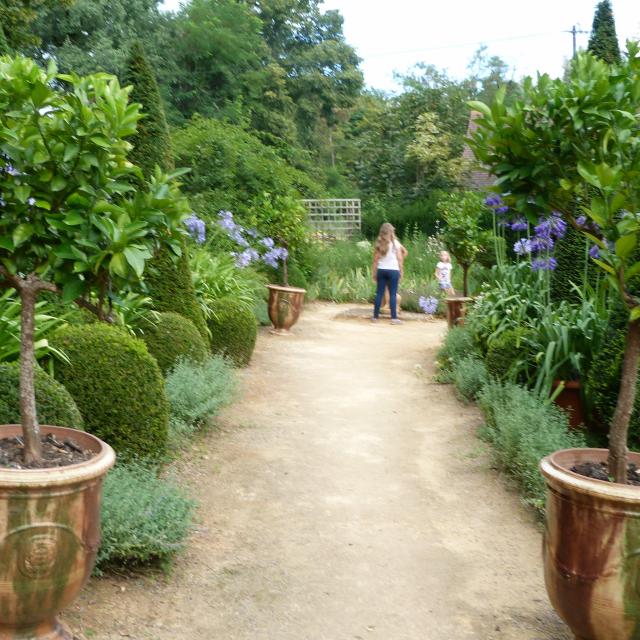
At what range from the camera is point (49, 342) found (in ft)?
16.5

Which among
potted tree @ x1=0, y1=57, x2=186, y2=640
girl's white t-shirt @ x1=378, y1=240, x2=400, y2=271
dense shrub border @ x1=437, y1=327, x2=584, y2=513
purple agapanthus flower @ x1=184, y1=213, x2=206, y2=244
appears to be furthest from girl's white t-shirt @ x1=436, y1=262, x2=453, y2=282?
potted tree @ x1=0, y1=57, x2=186, y2=640

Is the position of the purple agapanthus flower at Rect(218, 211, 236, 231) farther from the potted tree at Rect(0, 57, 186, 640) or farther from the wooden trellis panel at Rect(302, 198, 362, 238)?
the wooden trellis panel at Rect(302, 198, 362, 238)

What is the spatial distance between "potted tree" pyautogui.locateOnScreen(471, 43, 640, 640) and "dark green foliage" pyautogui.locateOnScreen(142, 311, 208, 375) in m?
3.79

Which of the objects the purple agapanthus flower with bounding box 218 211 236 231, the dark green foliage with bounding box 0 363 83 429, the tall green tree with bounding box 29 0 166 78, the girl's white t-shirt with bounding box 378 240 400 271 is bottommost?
the dark green foliage with bounding box 0 363 83 429

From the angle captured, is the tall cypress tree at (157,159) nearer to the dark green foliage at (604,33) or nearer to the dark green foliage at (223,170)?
the dark green foliage at (223,170)

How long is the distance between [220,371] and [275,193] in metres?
9.29

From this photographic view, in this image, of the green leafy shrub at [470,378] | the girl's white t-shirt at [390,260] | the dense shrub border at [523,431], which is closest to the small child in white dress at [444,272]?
the girl's white t-shirt at [390,260]

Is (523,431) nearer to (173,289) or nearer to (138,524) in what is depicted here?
(138,524)

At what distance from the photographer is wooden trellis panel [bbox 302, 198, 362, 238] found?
73.8 feet

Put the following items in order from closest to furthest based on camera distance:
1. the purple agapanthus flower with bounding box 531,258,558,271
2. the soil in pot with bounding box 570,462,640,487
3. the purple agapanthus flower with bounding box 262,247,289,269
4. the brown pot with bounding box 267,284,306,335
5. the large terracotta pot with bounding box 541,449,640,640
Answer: the large terracotta pot with bounding box 541,449,640,640
the soil in pot with bounding box 570,462,640,487
the purple agapanthus flower with bounding box 531,258,558,271
the brown pot with bounding box 267,284,306,335
the purple agapanthus flower with bounding box 262,247,289,269

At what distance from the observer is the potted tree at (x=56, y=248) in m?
2.87

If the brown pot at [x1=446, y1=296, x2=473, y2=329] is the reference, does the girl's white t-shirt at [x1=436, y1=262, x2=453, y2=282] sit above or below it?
above

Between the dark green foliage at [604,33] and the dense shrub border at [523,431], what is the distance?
19.1 feet

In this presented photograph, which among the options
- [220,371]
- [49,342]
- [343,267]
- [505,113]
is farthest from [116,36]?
[505,113]
